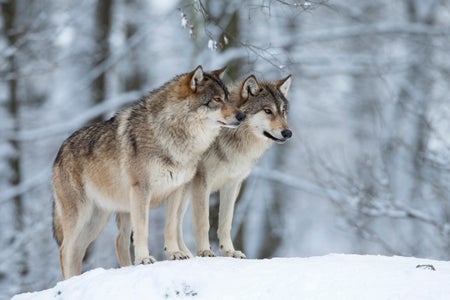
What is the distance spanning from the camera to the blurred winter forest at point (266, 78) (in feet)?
45.5

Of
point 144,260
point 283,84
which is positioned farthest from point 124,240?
point 283,84

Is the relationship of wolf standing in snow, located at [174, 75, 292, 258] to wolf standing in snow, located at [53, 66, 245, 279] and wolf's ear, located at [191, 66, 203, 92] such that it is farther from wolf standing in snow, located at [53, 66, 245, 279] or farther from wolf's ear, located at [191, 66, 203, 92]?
wolf's ear, located at [191, 66, 203, 92]

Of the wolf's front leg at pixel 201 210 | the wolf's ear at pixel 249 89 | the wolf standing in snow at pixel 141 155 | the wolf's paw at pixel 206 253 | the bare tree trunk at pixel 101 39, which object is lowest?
the wolf's paw at pixel 206 253

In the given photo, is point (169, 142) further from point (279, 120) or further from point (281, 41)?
point (281, 41)

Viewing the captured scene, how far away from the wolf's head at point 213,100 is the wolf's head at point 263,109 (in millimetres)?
582

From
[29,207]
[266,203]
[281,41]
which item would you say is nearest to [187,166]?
[281,41]

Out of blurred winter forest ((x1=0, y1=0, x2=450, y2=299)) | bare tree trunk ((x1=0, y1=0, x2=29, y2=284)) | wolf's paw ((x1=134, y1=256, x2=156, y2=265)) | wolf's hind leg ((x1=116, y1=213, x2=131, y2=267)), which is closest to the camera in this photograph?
wolf's paw ((x1=134, y1=256, x2=156, y2=265))

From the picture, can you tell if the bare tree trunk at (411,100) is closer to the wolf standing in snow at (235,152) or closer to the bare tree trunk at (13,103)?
the bare tree trunk at (13,103)

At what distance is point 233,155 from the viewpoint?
26.2 ft

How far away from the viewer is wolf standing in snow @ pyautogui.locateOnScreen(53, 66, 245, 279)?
7.28 m

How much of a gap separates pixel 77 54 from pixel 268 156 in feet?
17.8

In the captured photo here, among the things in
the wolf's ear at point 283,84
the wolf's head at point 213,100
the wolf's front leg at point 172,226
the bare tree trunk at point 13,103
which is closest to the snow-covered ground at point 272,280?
the wolf's front leg at point 172,226

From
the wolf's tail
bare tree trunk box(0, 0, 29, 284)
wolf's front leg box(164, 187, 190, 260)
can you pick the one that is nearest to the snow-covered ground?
wolf's front leg box(164, 187, 190, 260)

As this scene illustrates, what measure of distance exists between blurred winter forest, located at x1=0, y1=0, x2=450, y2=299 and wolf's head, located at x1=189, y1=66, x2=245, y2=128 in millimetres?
3419
